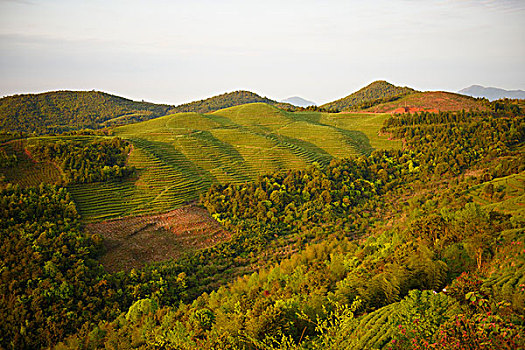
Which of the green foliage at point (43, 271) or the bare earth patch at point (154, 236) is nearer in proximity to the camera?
the green foliage at point (43, 271)

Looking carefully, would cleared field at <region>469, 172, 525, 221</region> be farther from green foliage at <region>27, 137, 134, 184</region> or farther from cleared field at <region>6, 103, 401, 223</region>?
green foliage at <region>27, 137, 134, 184</region>

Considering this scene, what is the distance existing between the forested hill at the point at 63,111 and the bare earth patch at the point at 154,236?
63813mm

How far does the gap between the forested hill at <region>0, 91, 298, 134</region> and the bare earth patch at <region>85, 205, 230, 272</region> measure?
60.6 meters

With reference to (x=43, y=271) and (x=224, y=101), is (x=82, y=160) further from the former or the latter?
(x=224, y=101)

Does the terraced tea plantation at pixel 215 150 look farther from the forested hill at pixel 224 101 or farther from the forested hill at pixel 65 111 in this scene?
the forested hill at pixel 224 101

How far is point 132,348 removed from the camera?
1347 centimetres

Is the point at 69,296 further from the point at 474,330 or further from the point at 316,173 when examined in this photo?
the point at 316,173

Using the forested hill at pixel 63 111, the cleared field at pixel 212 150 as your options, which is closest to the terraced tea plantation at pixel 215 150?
the cleared field at pixel 212 150

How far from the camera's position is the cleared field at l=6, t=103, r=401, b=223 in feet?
102

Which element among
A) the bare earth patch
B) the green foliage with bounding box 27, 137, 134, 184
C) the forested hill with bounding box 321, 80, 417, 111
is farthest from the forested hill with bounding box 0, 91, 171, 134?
the forested hill with bounding box 321, 80, 417, 111

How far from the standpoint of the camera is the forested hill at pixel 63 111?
280 feet

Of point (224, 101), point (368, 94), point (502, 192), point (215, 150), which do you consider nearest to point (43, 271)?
point (215, 150)

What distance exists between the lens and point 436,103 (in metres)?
68.6

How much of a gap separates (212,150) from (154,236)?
2029 centimetres
